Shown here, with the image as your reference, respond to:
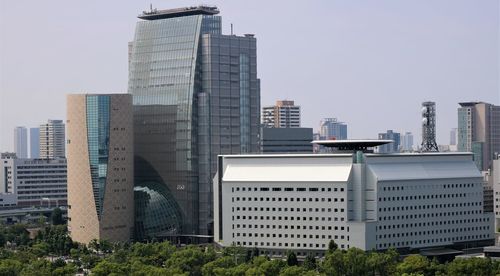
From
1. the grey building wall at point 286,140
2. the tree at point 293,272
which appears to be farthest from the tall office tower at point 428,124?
the tree at point 293,272

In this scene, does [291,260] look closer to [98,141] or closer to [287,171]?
[287,171]

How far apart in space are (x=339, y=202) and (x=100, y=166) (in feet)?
99.8

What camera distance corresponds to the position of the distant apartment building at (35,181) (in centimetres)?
19488

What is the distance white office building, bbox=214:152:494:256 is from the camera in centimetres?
11344

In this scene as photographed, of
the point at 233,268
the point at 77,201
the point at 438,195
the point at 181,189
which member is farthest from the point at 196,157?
the point at 233,268

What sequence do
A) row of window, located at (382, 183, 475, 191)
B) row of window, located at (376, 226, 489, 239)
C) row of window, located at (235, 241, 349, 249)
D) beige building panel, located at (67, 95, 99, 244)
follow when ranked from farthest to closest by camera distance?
1. beige building panel, located at (67, 95, 99, 244)
2. row of window, located at (382, 183, 475, 191)
3. row of window, located at (376, 226, 489, 239)
4. row of window, located at (235, 241, 349, 249)

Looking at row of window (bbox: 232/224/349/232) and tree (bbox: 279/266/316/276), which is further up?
row of window (bbox: 232/224/349/232)

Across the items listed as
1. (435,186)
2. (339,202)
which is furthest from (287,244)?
(435,186)

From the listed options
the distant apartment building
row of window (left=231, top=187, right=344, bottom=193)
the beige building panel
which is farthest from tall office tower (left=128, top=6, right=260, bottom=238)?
the distant apartment building

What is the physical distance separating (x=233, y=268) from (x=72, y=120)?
1643 inches

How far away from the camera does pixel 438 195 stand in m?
120

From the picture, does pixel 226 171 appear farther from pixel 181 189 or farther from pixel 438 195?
pixel 438 195

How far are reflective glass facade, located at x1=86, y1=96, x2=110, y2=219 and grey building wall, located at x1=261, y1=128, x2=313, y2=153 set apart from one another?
4345cm

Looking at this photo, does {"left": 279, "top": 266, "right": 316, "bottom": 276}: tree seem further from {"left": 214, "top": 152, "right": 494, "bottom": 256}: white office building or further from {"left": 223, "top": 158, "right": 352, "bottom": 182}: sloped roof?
{"left": 223, "top": 158, "right": 352, "bottom": 182}: sloped roof
